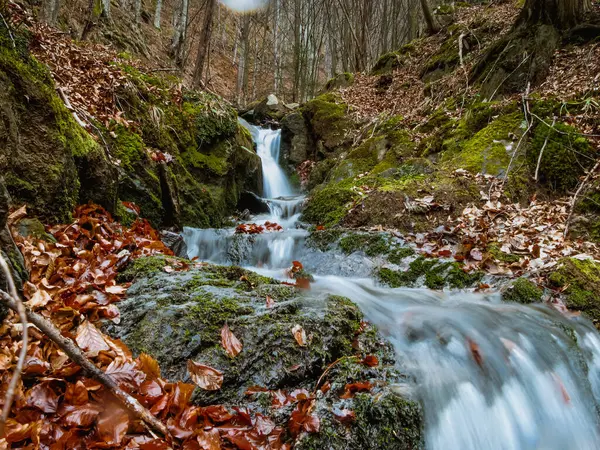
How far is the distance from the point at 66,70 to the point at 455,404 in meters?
6.09

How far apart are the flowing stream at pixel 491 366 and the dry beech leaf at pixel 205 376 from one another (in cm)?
114

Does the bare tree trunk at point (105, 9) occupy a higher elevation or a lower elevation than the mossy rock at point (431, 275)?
higher

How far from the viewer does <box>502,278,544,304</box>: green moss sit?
A: 135 inches

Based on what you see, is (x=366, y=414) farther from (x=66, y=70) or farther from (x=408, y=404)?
(x=66, y=70)

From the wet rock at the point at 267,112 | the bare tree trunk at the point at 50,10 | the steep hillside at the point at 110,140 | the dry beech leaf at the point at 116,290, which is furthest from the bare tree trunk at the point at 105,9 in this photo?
the dry beech leaf at the point at 116,290

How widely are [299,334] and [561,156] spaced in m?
5.35

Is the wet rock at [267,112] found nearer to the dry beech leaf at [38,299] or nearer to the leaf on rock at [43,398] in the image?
the dry beech leaf at [38,299]

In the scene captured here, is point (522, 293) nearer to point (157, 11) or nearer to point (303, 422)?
point (303, 422)

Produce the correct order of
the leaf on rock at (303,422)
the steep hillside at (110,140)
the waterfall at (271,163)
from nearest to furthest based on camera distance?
the leaf on rock at (303,422), the steep hillside at (110,140), the waterfall at (271,163)

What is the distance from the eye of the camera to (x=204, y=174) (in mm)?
Result: 6898

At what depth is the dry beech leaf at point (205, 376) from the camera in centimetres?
184

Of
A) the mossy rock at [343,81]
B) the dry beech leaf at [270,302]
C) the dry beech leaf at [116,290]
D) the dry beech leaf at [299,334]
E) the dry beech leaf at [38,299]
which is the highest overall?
the mossy rock at [343,81]

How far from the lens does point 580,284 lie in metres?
3.52

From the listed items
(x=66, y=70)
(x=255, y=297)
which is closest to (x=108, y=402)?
(x=255, y=297)
